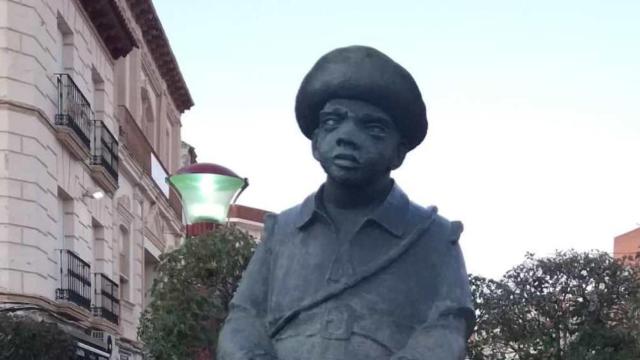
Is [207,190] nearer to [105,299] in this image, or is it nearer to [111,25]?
[105,299]

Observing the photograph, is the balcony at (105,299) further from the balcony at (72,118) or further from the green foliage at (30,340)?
the green foliage at (30,340)

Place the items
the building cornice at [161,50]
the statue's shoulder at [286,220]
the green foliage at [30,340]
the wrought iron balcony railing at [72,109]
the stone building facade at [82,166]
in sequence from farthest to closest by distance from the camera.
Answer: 1. the building cornice at [161,50]
2. the wrought iron balcony railing at [72,109]
3. the stone building facade at [82,166]
4. the green foliage at [30,340]
5. the statue's shoulder at [286,220]

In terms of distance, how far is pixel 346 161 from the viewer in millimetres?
3844

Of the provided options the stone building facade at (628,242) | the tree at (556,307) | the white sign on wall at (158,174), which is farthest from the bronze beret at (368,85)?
the stone building facade at (628,242)

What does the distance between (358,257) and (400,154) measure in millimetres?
380

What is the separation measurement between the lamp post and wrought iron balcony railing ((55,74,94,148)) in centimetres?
1209

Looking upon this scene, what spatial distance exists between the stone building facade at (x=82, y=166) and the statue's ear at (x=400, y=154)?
18170 millimetres

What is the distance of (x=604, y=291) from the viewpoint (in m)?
23.1

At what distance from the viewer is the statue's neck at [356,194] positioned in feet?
13.0

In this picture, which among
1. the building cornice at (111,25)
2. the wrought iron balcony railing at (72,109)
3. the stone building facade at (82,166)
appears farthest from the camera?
the building cornice at (111,25)

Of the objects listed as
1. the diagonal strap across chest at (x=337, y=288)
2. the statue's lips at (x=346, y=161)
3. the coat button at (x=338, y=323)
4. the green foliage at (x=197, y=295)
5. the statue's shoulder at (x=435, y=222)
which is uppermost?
the green foliage at (x=197, y=295)

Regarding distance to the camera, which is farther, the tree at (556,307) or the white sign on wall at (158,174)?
the white sign on wall at (158,174)

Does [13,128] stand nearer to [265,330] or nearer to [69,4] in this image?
[69,4]

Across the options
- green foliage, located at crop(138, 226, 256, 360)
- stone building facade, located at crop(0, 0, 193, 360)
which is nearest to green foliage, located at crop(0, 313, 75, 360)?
stone building facade, located at crop(0, 0, 193, 360)
